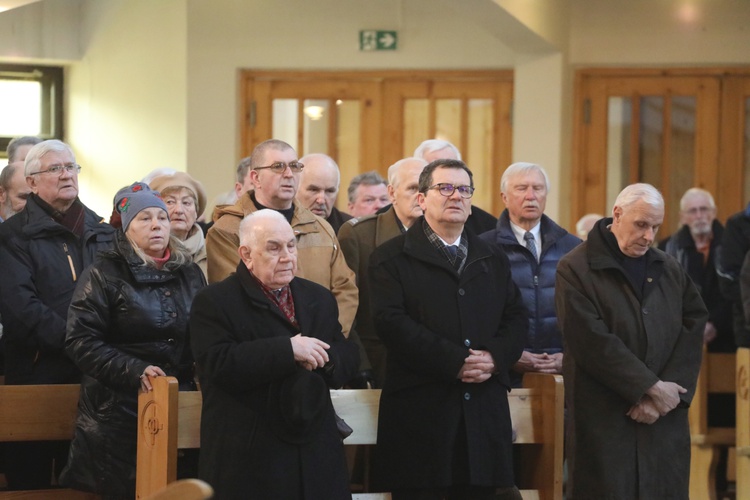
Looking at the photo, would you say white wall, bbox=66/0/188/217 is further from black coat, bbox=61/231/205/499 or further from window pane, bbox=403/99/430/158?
black coat, bbox=61/231/205/499

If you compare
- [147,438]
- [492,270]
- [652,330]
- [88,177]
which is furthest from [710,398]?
[88,177]

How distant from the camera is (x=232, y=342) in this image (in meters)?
3.45

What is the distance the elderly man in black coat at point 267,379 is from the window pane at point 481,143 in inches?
175

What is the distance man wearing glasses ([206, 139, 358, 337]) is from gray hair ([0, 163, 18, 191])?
3.87ft

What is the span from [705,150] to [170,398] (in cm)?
520

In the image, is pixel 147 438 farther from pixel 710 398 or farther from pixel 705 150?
pixel 705 150

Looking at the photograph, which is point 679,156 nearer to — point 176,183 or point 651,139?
point 651,139

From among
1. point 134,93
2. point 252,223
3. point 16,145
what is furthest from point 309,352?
point 134,93

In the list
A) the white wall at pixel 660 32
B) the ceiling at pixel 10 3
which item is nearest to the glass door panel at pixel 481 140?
the white wall at pixel 660 32

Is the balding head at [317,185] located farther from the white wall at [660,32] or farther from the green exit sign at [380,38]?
the white wall at [660,32]

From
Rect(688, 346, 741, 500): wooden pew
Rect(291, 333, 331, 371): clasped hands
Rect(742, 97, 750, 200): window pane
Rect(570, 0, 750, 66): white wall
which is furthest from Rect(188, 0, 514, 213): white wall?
Rect(291, 333, 331, 371): clasped hands

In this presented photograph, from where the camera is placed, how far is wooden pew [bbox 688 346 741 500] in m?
5.74

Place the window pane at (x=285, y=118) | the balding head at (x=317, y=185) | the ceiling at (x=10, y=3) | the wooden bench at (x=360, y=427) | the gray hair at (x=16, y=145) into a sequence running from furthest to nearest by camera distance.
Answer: the window pane at (x=285, y=118) < the ceiling at (x=10, y=3) < the gray hair at (x=16, y=145) < the balding head at (x=317, y=185) < the wooden bench at (x=360, y=427)

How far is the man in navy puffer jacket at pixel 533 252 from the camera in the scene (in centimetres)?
448
